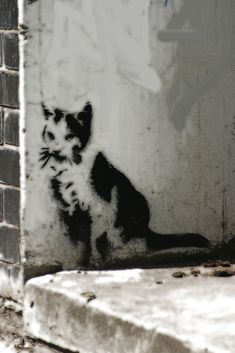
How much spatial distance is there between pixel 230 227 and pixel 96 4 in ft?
3.32

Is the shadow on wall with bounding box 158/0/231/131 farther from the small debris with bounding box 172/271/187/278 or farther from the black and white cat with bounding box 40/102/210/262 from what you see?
the small debris with bounding box 172/271/187/278

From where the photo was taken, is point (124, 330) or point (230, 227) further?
point (230, 227)

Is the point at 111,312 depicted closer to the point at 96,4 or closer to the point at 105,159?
the point at 105,159

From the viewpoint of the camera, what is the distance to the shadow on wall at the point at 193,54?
3262 mm

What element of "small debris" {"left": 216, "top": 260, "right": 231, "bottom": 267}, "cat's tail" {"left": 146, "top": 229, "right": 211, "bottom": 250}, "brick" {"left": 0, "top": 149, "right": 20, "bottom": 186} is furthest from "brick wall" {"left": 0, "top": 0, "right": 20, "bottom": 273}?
"small debris" {"left": 216, "top": 260, "right": 231, "bottom": 267}

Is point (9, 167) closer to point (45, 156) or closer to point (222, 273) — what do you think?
point (45, 156)

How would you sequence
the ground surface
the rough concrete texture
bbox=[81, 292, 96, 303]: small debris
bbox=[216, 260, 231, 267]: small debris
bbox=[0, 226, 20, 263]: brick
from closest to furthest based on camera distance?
the rough concrete texture
bbox=[81, 292, 96, 303]: small debris
the ground surface
bbox=[0, 226, 20, 263]: brick
bbox=[216, 260, 231, 267]: small debris

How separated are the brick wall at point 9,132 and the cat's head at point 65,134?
0.10 m

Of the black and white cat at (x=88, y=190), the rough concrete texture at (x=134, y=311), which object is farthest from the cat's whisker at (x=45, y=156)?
the rough concrete texture at (x=134, y=311)

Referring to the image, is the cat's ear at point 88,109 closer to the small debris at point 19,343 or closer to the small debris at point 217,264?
the small debris at point 217,264

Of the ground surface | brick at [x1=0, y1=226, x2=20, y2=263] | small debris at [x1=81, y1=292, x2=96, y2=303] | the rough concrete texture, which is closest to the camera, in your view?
the rough concrete texture

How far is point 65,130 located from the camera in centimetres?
306

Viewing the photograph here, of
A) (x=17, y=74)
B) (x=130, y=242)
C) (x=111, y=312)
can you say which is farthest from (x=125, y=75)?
(x=111, y=312)

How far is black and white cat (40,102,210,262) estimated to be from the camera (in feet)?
10.0
